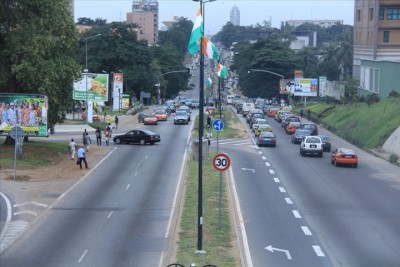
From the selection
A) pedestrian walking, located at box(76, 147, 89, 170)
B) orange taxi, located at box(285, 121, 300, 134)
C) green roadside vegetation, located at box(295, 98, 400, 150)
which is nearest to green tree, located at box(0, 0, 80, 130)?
pedestrian walking, located at box(76, 147, 89, 170)

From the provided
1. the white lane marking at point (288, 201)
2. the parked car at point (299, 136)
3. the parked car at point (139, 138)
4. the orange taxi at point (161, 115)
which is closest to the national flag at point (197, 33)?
the white lane marking at point (288, 201)

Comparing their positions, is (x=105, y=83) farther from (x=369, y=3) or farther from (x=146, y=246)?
(x=146, y=246)

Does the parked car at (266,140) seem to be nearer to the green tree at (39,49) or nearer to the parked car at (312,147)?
the parked car at (312,147)

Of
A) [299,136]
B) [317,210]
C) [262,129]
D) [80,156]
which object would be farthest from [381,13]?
[317,210]

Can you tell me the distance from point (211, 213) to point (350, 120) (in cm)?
4806

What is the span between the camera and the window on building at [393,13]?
10294 centimetres

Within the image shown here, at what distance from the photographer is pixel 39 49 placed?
152 feet

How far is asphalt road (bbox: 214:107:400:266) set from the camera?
76.0 feet

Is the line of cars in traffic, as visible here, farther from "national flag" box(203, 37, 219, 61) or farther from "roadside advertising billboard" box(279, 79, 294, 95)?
"roadside advertising billboard" box(279, 79, 294, 95)

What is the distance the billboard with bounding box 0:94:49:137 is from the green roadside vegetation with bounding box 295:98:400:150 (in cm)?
2578

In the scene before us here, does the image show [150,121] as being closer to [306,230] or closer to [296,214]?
[296,214]

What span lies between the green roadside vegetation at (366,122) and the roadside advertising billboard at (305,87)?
72.7 feet

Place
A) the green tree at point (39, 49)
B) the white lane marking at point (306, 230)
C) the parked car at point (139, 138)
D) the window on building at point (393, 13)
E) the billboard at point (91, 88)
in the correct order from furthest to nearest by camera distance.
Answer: the window on building at point (393, 13)
the billboard at point (91, 88)
the parked car at point (139, 138)
the green tree at point (39, 49)
the white lane marking at point (306, 230)

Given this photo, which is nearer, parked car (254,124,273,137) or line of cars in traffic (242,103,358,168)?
line of cars in traffic (242,103,358,168)
